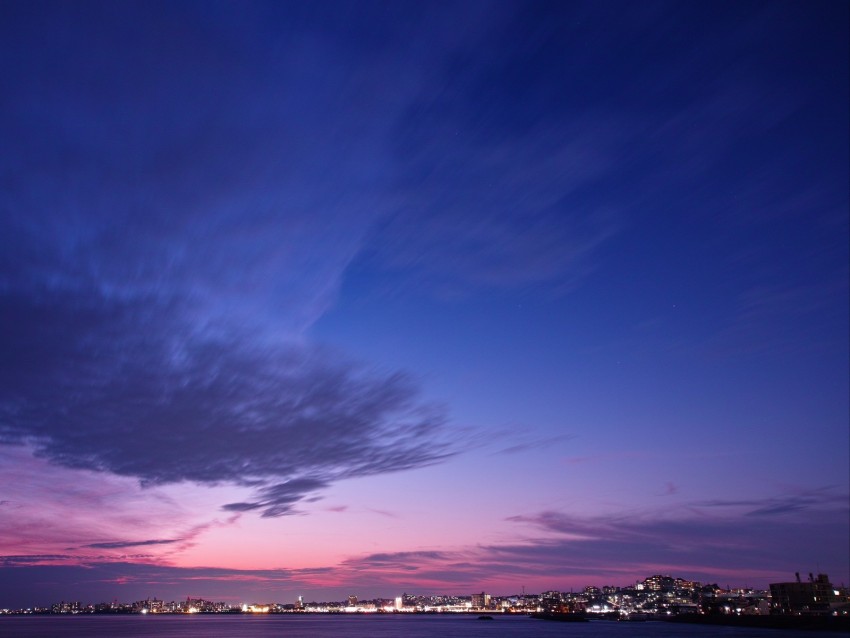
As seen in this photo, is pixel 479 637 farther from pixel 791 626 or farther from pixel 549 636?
pixel 791 626

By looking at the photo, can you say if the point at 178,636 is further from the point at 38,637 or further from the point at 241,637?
the point at 38,637

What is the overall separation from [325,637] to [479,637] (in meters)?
37.6

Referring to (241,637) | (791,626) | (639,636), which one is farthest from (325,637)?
(791,626)

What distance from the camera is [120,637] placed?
142 m

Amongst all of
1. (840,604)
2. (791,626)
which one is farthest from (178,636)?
(840,604)

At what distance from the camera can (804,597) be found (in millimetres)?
172875

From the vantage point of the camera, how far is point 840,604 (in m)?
160

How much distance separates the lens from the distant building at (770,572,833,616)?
556 feet

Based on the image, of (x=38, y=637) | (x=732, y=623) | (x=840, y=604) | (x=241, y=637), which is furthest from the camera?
(x=732, y=623)

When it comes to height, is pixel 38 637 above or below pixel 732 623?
above

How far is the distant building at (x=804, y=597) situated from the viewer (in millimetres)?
169375

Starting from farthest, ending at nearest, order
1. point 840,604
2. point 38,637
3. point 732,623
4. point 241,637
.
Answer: point 732,623 → point 840,604 → point 241,637 → point 38,637

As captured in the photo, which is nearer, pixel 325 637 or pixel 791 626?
pixel 325 637

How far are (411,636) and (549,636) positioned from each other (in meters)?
33.3
